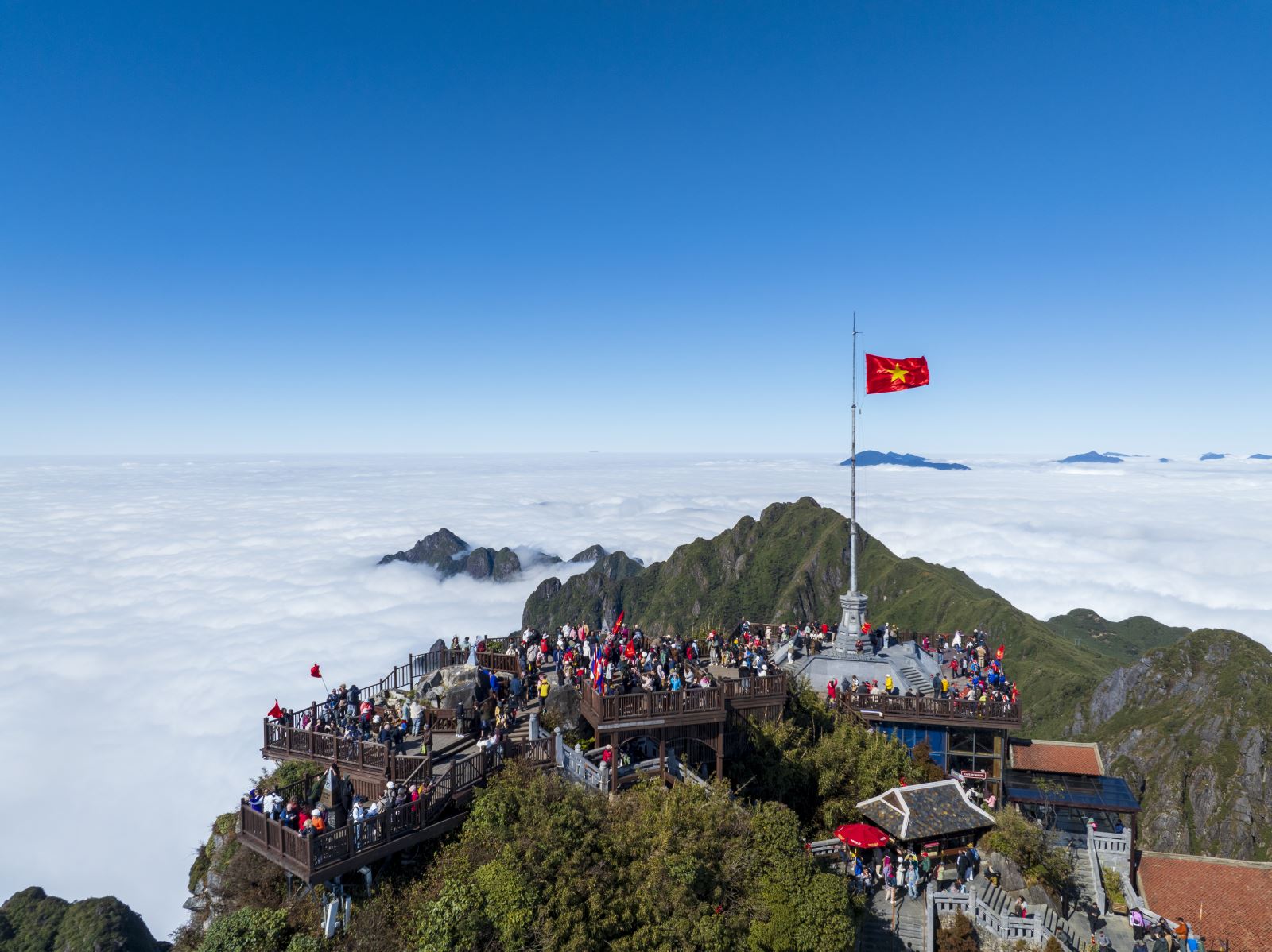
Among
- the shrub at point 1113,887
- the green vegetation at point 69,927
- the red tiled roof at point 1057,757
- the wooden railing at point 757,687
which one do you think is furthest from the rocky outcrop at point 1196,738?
the green vegetation at point 69,927

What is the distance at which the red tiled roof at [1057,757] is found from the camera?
30.1 metres

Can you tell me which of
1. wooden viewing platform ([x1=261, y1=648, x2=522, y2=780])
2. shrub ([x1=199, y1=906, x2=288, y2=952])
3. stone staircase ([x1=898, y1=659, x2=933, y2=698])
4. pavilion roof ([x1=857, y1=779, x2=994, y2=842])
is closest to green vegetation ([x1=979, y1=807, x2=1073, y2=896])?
pavilion roof ([x1=857, y1=779, x2=994, y2=842])

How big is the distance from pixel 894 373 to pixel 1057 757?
18.7 m

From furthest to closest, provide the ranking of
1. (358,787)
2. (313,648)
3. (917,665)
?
(313,648) < (917,665) < (358,787)

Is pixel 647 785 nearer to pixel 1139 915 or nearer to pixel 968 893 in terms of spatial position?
pixel 968 893

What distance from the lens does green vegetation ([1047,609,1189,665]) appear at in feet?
516

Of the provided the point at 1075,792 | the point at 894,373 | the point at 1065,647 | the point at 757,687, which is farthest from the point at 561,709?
the point at 1065,647

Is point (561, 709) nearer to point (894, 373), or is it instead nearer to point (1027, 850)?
point (1027, 850)

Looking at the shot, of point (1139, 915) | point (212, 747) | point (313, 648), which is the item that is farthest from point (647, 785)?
point (313, 648)

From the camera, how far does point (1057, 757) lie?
1227 inches

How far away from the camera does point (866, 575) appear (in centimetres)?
14488

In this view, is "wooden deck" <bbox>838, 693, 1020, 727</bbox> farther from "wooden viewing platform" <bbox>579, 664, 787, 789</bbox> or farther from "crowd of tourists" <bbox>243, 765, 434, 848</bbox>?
"crowd of tourists" <bbox>243, 765, 434, 848</bbox>

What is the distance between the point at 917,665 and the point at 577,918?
21031 mm

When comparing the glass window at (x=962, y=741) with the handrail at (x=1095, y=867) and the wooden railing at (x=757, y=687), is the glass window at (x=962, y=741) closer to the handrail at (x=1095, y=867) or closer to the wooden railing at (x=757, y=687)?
the handrail at (x=1095, y=867)
